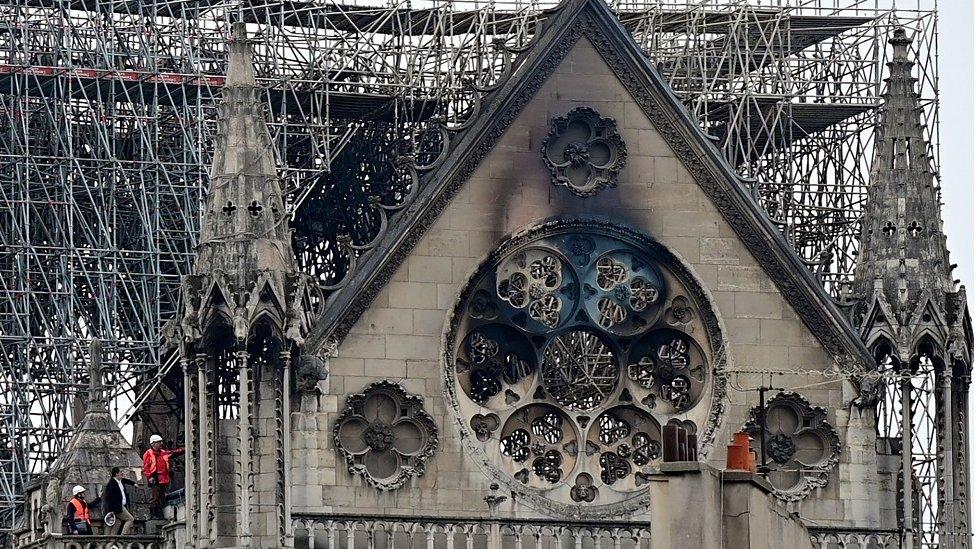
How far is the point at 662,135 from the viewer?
208 feet

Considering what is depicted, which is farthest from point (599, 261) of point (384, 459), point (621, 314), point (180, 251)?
point (180, 251)

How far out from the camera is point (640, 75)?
6312cm

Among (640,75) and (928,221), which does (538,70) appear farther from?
(928,221)

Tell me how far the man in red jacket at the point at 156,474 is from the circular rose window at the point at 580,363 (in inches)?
182

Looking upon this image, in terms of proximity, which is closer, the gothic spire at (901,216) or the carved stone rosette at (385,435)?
the carved stone rosette at (385,435)

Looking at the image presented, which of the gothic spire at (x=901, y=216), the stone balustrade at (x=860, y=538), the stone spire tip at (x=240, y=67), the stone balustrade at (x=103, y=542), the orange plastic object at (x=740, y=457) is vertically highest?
the stone spire tip at (x=240, y=67)

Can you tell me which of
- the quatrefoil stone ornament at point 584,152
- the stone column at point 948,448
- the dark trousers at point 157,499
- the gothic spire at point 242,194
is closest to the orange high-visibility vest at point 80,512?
the dark trousers at point 157,499

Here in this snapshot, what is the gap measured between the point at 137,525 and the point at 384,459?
4.05 meters

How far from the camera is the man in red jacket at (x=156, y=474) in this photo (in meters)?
62.0

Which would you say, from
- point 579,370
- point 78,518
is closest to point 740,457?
point 579,370

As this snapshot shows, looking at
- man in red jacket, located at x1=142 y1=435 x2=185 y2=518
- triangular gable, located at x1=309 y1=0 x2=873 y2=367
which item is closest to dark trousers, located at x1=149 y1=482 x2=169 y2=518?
man in red jacket, located at x1=142 y1=435 x2=185 y2=518

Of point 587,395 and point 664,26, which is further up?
point 664,26

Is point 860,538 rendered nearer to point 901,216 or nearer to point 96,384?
point 901,216

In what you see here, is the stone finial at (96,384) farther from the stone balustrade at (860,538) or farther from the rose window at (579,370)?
the stone balustrade at (860,538)
